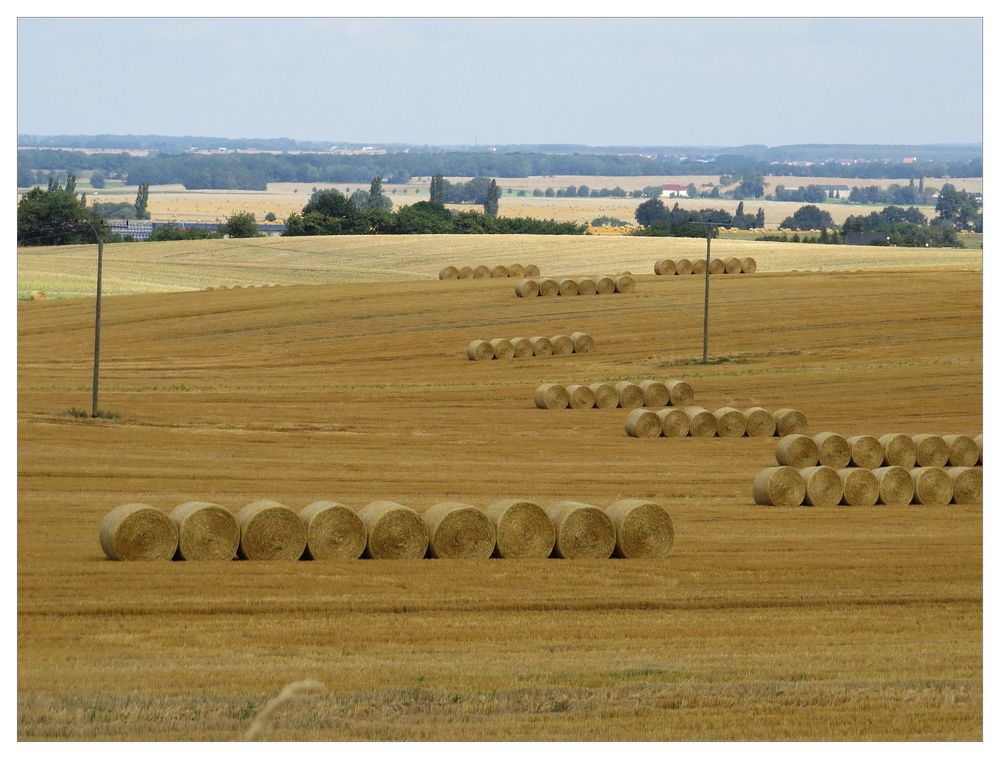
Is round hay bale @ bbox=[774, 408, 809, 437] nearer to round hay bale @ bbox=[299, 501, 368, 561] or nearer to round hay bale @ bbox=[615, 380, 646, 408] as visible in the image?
round hay bale @ bbox=[615, 380, 646, 408]

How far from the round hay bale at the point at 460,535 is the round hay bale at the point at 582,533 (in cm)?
102

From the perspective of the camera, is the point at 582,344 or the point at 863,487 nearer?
the point at 863,487

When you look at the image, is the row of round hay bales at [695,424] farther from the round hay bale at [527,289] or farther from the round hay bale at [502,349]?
the round hay bale at [527,289]

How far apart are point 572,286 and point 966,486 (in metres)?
37.4

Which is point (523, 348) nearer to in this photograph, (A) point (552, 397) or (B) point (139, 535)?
(A) point (552, 397)

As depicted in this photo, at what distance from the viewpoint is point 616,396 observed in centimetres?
4459

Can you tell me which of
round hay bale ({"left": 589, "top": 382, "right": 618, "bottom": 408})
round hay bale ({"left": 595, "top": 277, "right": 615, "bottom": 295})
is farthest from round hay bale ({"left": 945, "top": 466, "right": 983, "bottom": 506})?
round hay bale ({"left": 595, "top": 277, "right": 615, "bottom": 295})

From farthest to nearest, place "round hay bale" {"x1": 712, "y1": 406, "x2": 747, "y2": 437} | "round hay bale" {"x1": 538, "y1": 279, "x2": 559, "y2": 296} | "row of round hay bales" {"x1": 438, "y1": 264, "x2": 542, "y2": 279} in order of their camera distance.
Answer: "row of round hay bales" {"x1": 438, "y1": 264, "x2": 542, "y2": 279}
"round hay bale" {"x1": 538, "y1": 279, "x2": 559, "y2": 296}
"round hay bale" {"x1": 712, "y1": 406, "x2": 747, "y2": 437}

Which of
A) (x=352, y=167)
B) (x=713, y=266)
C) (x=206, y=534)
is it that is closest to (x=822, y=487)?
(x=206, y=534)

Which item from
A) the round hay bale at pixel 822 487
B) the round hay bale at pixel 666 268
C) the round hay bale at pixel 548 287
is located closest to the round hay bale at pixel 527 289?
the round hay bale at pixel 548 287

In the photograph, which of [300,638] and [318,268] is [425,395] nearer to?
[300,638]

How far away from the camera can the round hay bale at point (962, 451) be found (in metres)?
32.3

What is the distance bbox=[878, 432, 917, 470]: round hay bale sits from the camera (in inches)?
1278

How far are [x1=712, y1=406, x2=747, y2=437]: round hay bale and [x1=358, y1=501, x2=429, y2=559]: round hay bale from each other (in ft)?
63.3
